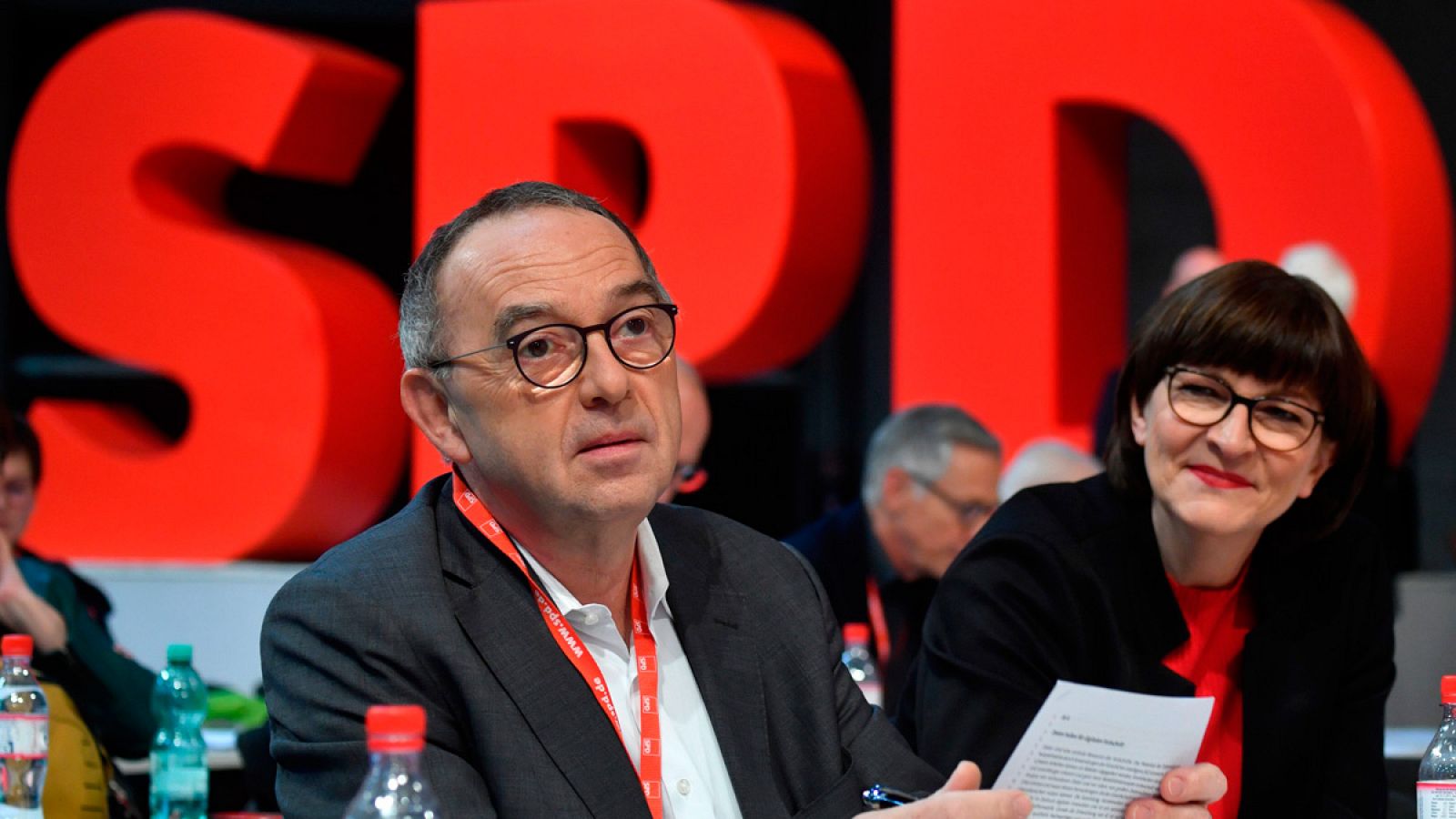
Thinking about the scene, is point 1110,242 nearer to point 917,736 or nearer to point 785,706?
point 917,736

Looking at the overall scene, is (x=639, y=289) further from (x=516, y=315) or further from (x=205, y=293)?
(x=205, y=293)

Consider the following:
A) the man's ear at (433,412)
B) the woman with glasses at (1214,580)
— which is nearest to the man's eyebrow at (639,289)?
the man's ear at (433,412)

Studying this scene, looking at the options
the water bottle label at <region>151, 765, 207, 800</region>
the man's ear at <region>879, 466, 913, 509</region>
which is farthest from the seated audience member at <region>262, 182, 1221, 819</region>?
the man's ear at <region>879, 466, 913, 509</region>

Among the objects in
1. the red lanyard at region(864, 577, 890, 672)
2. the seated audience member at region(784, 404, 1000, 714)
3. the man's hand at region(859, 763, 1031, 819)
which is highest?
the man's hand at region(859, 763, 1031, 819)

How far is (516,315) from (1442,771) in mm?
1462

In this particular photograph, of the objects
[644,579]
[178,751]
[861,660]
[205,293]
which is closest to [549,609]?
[644,579]

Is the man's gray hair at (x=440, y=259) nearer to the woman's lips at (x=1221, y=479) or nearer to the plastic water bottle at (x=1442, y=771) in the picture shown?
the woman's lips at (x=1221, y=479)

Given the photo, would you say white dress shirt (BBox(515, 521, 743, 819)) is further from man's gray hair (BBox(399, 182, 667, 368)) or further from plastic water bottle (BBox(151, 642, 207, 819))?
plastic water bottle (BBox(151, 642, 207, 819))

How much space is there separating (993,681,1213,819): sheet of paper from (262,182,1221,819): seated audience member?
0.18 meters

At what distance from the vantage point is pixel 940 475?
452 centimetres

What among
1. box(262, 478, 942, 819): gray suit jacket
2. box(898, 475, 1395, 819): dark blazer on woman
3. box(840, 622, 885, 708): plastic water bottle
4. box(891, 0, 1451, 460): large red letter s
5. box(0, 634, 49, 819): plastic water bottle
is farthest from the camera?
box(891, 0, 1451, 460): large red letter s

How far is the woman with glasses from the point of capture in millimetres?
2502

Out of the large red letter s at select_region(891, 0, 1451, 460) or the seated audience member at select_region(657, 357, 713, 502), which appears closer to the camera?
the seated audience member at select_region(657, 357, 713, 502)

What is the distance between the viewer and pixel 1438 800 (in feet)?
7.32
